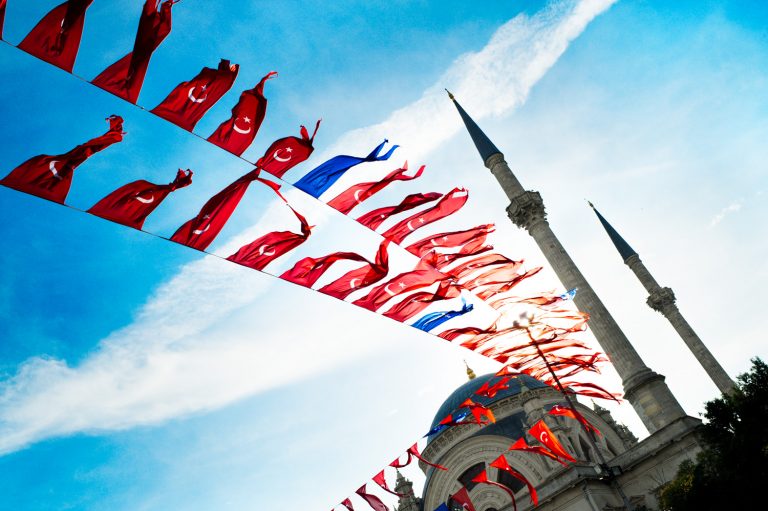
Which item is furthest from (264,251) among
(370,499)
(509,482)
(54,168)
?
(509,482)

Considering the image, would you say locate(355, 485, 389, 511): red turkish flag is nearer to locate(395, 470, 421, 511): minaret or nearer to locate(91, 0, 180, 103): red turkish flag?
locate(395, 470, 421, 511): minaret

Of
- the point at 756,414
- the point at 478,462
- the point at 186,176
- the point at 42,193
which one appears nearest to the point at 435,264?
the point at 186,176

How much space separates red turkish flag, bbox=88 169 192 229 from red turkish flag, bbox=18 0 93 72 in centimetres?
190

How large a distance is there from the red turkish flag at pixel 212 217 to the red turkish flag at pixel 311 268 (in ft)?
5.78

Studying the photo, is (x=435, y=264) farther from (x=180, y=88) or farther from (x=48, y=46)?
(x=48, y=46)

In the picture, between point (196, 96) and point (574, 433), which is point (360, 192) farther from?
point (574, 433)

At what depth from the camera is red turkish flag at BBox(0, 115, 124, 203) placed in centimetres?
733

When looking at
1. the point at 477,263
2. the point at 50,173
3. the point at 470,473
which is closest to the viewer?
the point at 50,173

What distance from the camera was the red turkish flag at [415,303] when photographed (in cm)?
1298

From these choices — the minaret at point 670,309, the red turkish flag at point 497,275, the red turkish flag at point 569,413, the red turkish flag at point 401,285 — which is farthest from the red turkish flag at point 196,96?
the minaret at point 670,309

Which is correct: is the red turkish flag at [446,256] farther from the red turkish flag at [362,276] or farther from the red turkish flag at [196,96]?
the red turkish flag at [196,96]

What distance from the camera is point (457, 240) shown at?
44.7ft

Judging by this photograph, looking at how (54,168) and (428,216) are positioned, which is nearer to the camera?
(54,168)

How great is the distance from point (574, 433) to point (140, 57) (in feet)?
89.3
